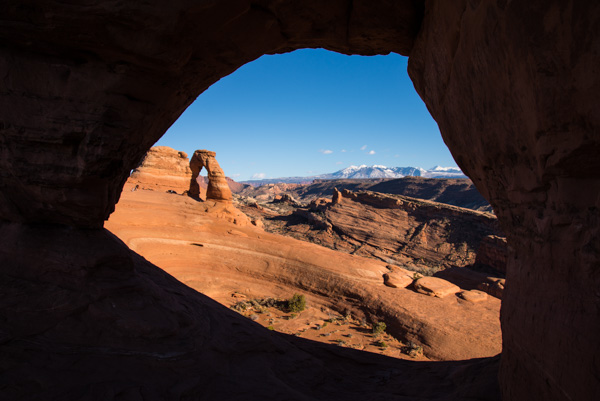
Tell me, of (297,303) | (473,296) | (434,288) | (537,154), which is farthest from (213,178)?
(537,154)

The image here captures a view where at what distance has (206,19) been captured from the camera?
3520 mm

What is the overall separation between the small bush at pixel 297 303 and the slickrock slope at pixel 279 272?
896 mm

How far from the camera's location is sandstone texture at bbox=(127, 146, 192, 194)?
990 inches

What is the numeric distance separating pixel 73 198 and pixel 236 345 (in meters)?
3.24

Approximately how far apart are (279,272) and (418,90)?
10726mm

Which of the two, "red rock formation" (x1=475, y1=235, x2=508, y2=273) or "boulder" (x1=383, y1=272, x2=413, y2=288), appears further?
"red rock formation" (x1=475, y1=235, x2=508, y2=273)

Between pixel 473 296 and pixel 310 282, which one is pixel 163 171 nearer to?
pixel 310 282

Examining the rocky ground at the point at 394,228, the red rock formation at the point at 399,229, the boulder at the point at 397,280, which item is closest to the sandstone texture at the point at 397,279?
the boulder at the point at 397,280

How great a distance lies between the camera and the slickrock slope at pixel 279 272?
10.5 m

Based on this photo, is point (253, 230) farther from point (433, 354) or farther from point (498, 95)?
point (498, 95)

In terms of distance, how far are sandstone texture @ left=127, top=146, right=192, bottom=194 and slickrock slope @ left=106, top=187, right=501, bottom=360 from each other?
9738mm

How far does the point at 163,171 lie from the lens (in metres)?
26.4

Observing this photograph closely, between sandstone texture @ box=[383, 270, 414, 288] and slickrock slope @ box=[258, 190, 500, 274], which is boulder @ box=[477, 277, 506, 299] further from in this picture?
slickrock slope @ box=[258, 190, 500, 274]

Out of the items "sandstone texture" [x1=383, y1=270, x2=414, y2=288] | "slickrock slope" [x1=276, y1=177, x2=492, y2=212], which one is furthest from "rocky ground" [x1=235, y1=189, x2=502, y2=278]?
"slickrock slope" [x1=276, y1=177, x2=492, y2=212]
